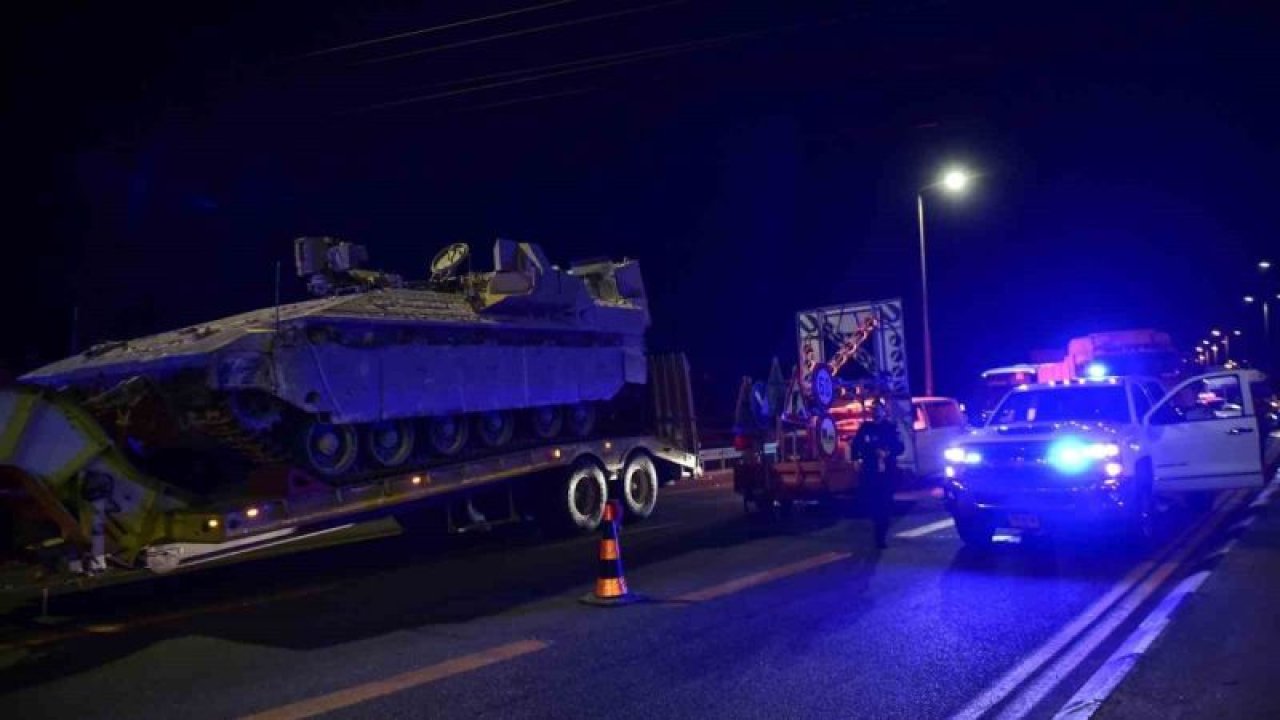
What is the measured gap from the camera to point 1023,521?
9.84 m

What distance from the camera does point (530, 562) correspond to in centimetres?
1098

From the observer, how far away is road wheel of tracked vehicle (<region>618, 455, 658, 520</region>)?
1423cm

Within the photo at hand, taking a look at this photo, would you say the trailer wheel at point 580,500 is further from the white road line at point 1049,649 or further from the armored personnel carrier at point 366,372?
the white road line at point 1049,649

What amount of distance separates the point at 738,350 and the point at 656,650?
118ft

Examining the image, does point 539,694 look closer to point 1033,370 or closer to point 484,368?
point 484,368

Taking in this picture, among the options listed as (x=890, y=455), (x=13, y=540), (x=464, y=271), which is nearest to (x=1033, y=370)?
(x=890, y=455)

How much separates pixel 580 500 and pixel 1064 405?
240 inches

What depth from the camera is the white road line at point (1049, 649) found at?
211 inches

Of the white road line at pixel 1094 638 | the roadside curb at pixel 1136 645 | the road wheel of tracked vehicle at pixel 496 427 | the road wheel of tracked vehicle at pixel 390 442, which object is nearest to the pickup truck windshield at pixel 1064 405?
the white road line at pixel 1094 638

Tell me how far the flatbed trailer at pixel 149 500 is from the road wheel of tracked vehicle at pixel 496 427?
17.3 inches

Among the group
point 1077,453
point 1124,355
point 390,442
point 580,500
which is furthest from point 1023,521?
point 1124,355

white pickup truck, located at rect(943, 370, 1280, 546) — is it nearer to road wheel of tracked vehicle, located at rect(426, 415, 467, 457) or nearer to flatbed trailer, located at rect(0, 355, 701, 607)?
flatbed trailer, located at rect(0, 355, 701, 607)

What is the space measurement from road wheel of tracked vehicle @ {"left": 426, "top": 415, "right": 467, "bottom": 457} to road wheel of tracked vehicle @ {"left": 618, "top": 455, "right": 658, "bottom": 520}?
9.04 ft

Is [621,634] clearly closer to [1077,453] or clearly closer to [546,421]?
[1077,453]
